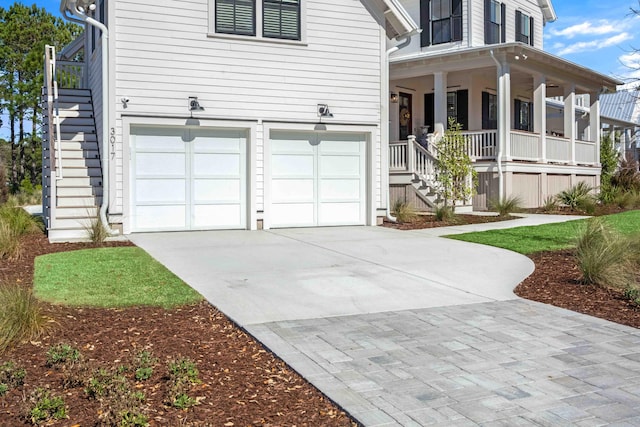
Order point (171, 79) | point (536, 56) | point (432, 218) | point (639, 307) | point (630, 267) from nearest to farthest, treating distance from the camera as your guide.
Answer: point (639, 307) → point (630, 267) → point (171, 79) → point (432, 218) → point (536, 56)

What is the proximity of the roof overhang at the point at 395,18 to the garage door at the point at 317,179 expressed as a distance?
3.00 meters

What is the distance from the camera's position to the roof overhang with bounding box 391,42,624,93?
17.7m

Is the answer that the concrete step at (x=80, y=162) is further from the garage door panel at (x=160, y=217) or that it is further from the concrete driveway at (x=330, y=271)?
the concrete driveway at (x=330, y=271)

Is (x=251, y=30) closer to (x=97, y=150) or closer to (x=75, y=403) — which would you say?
(x=97, y=150)

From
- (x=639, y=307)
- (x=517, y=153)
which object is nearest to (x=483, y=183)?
(x=517, y=153)

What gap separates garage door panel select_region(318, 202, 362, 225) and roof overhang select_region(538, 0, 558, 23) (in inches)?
604

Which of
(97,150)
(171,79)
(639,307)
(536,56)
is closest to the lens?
(639,307)

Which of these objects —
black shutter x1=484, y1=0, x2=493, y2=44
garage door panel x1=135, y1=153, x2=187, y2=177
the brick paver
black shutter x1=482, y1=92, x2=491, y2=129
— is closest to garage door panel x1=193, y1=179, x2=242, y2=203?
garage door panel x1=135, y1=153, x2=187, y2=177

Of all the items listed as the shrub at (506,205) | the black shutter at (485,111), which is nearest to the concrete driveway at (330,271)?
the shrub at (506,205)

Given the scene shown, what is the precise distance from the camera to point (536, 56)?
60.0 ft

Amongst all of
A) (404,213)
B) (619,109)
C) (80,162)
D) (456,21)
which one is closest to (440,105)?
(456,21)

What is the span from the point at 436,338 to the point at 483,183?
1418 cm

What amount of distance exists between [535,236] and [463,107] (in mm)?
9424

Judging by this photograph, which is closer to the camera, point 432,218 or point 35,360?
point 35,360
